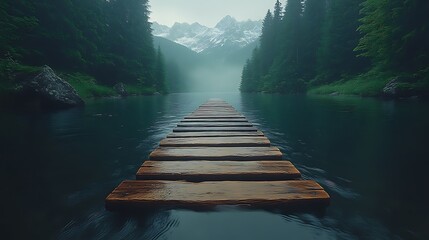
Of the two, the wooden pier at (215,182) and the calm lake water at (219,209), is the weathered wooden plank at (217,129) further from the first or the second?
the wooden pier at (215,182)

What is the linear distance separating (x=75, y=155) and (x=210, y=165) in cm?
315

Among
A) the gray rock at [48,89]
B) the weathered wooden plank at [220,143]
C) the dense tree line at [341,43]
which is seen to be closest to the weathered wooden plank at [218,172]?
the weathered wooden plank at [220,143]

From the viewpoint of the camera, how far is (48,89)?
1322cm

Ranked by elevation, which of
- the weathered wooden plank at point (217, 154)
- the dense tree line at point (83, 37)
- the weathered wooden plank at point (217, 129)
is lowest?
the weathered wooden plank at point (217, 129)

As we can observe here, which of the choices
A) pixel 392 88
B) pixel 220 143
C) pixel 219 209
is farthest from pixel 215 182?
pixel 392 88

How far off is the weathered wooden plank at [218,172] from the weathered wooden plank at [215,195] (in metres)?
0.26

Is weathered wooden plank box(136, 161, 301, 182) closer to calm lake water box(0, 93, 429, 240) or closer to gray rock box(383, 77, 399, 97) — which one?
calm lake water box(0, 93, 429, 240)

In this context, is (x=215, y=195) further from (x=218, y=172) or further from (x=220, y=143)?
(x=220, y=143)

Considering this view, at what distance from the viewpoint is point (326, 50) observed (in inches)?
1329

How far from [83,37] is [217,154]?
2875cm

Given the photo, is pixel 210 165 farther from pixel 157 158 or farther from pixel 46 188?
pixel 46 188

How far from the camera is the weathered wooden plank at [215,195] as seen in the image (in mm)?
2453

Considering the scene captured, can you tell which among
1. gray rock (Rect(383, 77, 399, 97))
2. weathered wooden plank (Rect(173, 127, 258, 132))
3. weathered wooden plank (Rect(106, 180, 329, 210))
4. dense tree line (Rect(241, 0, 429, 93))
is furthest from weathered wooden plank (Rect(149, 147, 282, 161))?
gray rock (Rect(383, 77, 399, 97))

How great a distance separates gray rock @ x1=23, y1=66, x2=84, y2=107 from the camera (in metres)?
13.0
